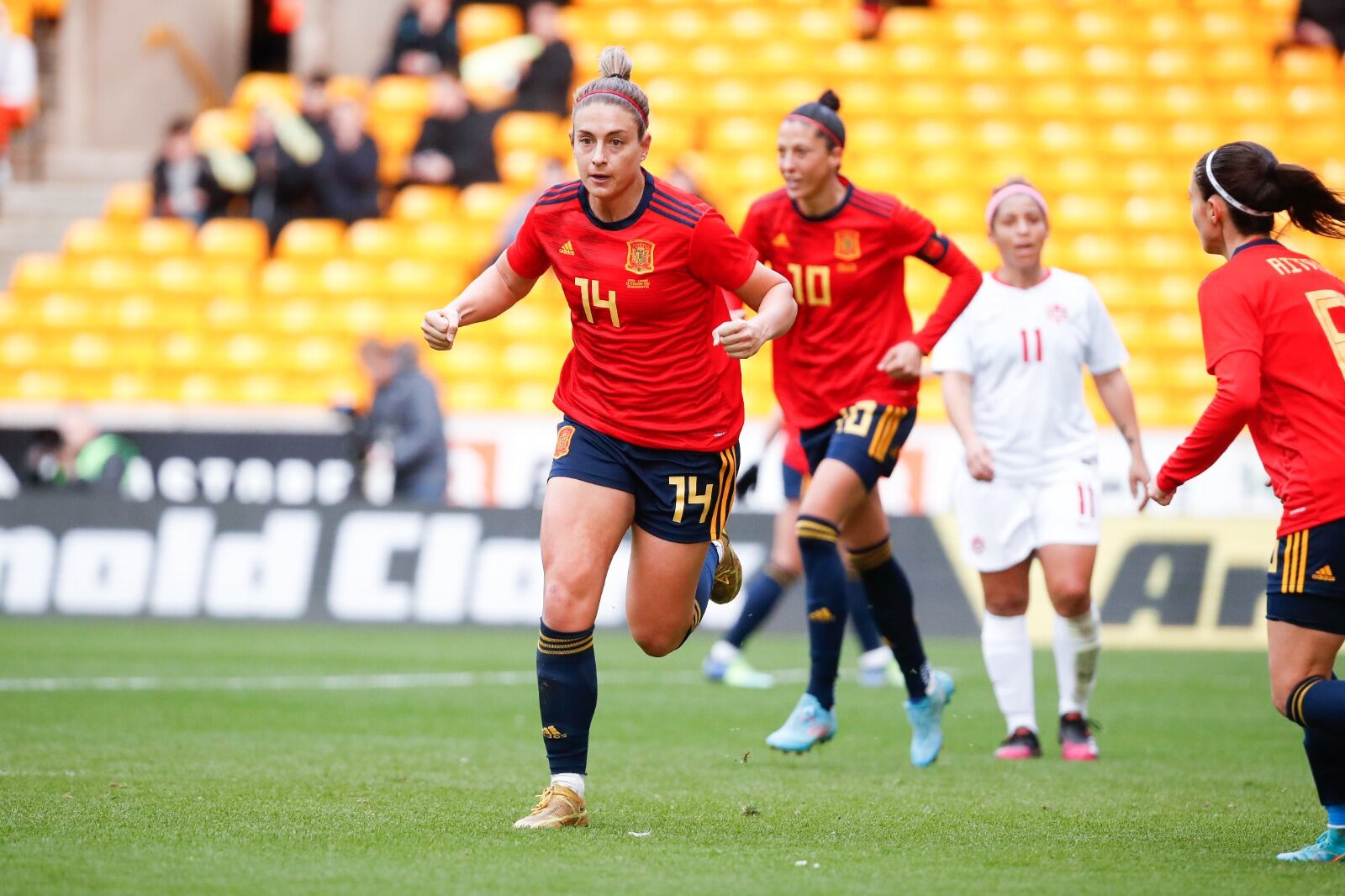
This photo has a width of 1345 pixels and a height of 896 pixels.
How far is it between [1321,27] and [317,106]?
38.2 feet

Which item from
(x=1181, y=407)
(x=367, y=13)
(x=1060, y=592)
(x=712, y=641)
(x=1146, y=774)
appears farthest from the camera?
(x=367, y=13)

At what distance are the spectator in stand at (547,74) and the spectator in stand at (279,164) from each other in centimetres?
241

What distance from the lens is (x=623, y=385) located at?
587 centimetres

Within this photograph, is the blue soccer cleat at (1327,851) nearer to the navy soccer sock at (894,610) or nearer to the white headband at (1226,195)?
the white headband at (1226,195)

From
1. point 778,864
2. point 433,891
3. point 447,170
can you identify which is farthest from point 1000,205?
point 447,170

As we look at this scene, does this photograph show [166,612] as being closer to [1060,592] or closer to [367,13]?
[1060,592]

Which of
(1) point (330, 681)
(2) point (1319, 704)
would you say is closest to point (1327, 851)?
(2) point (1319, 704)

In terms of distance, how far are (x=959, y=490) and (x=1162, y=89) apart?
13914 millimetres

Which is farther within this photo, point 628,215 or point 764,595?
point 764,595

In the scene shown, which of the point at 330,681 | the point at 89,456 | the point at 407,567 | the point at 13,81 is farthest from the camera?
the point at 13,81

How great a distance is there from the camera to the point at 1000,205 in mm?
7988

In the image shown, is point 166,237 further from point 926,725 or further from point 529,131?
point 926,725

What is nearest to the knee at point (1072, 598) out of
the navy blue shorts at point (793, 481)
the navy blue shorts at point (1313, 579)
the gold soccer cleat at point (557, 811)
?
the navy blue shorts at point (793, 481)

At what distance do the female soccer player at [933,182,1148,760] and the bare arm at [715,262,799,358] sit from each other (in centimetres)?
234
